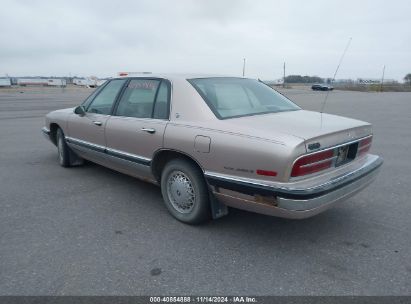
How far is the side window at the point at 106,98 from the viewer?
467 cm

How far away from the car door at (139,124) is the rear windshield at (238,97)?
0.46 m

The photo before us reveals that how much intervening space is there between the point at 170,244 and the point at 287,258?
108 cm

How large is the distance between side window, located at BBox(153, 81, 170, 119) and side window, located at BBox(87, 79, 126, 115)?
91cm

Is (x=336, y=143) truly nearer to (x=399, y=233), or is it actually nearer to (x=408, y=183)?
(x=399, y=233)

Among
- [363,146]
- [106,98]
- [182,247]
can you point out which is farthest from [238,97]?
[106,98]

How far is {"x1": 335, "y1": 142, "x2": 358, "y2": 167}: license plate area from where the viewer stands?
3.29 meters

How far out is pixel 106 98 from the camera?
15.9 ft

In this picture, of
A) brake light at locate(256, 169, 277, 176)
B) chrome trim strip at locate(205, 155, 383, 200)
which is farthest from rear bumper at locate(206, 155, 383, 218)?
brake light at locate(256, 169, 277, 176)

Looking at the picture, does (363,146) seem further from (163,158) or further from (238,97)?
(163,158)

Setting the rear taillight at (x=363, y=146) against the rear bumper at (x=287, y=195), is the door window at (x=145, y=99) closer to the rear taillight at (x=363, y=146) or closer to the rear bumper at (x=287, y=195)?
the rear bumper at (x=287, y=195)

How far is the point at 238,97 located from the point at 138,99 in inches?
49.1

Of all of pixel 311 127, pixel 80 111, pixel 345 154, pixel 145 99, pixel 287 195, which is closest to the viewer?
pixel 287 195

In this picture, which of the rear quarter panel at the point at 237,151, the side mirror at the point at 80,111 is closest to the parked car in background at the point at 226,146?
the rear quarter panel at the point at 237,151

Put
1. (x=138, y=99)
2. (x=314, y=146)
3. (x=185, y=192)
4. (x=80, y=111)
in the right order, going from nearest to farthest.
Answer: (x=314, y=146) → (x=185, y=192) → (x=138, y=99) → (x=80, y=111)
